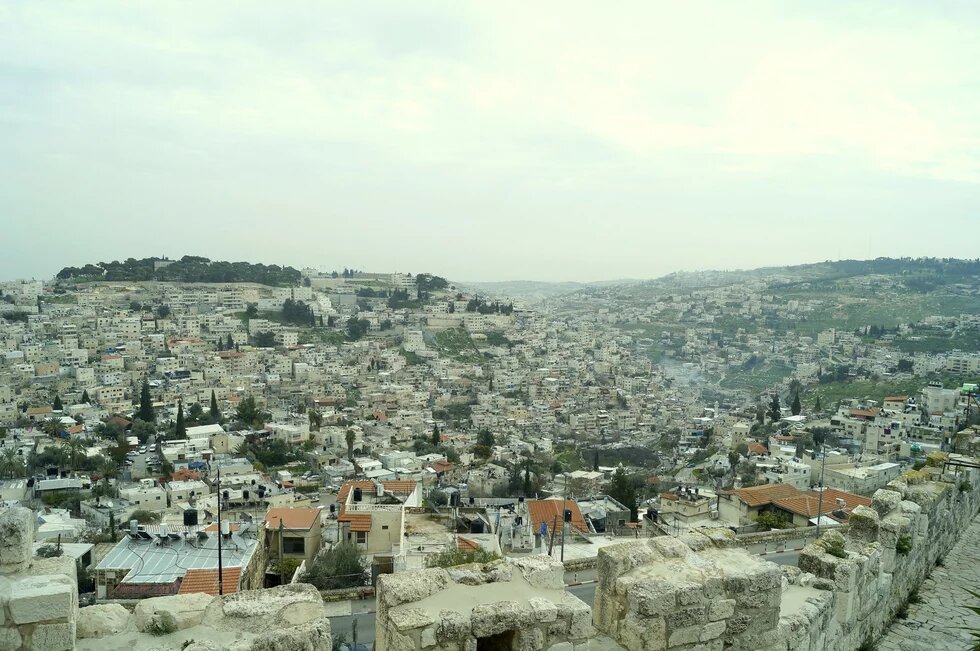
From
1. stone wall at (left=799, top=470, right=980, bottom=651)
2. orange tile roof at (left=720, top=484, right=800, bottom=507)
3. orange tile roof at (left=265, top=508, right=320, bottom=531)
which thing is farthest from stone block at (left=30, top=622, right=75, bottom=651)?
orange tile roof at (left=720, top=484, right=800, bottom=507)

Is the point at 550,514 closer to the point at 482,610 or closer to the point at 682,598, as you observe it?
the point at 682,598

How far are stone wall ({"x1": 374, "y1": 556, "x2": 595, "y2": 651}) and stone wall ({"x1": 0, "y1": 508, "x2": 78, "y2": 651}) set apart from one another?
1302 mm

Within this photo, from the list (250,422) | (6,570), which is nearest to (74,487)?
(250,422)

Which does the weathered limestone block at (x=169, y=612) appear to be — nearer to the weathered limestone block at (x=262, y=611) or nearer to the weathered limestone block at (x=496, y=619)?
the weathered limestone block at (x=262, y=611)

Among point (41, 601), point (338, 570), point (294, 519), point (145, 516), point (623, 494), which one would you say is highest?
point (41, 601)

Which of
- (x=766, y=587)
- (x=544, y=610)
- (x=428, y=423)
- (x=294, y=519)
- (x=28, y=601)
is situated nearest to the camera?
(x=28, y=601)

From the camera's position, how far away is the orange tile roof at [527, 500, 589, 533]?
20812 millimetres

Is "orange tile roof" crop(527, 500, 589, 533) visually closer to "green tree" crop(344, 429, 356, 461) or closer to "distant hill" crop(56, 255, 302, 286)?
"green tree" crop(344, 429, 356, 461)

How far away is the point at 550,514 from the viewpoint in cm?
2178

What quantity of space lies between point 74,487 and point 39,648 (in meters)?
36.2

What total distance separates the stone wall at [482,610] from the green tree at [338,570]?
9.63 m

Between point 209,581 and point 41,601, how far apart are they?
11.0 meters

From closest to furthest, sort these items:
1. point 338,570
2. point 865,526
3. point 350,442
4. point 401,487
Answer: point 865,526 → point 338,570 → point 401,487 → point 350,442

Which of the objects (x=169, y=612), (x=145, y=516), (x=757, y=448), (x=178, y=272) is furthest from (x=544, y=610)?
(x=178, y=272)
